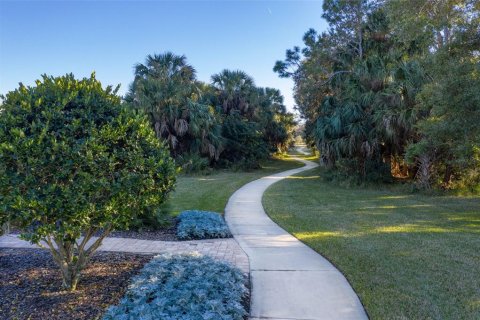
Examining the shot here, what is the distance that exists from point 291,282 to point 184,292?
58.4 inches

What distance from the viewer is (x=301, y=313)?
3.30 meters

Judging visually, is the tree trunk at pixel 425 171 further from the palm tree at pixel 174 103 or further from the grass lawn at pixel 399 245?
the palm tree at pixel 174 103

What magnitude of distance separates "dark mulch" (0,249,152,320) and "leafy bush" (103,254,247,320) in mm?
357

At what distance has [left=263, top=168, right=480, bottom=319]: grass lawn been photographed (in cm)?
359

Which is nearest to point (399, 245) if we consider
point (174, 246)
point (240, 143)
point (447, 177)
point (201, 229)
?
point (201, 229)

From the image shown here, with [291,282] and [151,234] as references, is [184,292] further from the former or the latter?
[151,234]

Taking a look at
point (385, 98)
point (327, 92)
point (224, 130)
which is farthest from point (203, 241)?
point (224, 130)

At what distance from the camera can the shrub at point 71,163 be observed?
3.00 m

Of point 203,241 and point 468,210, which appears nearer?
point 203,241

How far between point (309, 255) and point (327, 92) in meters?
16.2

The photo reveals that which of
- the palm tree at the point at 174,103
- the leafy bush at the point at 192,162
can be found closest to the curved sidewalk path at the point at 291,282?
the leafy bush at the point at 192,162

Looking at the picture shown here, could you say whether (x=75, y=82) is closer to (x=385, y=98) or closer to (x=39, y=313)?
(x=39, y=313)

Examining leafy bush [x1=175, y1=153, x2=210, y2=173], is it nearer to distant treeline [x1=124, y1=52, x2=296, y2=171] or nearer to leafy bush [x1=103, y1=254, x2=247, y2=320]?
distant treeline [x1=124, y1=52, x2=296, y2=171]

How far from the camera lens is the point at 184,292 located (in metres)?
3.21
